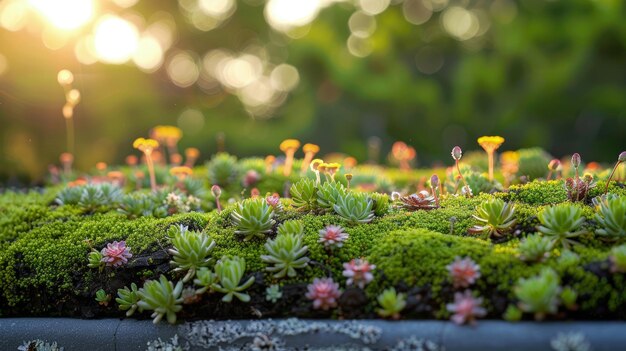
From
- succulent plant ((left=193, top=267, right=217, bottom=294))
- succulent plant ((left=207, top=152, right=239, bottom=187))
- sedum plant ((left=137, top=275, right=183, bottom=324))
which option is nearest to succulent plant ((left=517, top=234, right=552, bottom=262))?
succulent plant ((left=193, top=267, right=217, bottom=294))

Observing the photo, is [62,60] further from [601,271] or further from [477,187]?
[601,271]

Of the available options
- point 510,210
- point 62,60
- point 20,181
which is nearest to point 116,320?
point 510,210

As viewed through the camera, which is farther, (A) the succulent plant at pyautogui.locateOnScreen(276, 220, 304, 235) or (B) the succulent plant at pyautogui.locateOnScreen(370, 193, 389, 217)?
(B) the succulent plant at pyautogui.locateOnScreen(370, 193, 389, 217)

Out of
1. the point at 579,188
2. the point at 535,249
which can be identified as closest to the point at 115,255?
the point at 535,249

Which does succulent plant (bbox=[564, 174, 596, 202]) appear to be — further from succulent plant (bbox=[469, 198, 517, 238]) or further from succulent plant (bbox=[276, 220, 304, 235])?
succulent plant (bbox=[276, 220, 304, 235])

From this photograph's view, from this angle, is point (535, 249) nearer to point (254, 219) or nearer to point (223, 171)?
point (254, 219)

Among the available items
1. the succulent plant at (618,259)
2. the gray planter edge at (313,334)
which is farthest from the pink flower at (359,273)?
the succulent plant at (618,259)
